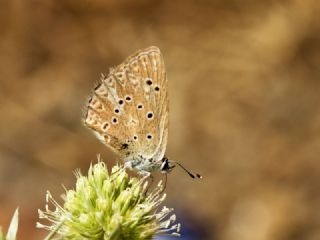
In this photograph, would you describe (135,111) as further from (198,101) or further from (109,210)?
(198,101)

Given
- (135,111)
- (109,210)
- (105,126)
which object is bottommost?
(109,210)

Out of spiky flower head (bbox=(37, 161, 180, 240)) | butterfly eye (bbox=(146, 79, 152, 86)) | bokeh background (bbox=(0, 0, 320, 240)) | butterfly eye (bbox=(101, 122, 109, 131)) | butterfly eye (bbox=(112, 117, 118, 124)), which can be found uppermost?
bokeh background (bbox=(0, 0, 320, 240))

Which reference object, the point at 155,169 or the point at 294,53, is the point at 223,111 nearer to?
the point at 294,53

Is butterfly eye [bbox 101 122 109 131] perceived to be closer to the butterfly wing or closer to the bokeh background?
the butterfly wing

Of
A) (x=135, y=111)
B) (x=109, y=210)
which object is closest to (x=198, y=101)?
(x=135, y=111)

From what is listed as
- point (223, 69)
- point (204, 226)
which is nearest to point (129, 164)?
point (204, 226)

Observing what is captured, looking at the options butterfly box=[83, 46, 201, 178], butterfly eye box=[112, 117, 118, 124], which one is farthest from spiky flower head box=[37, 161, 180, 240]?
butterfly eye box=[112, 117, 118, 124]
